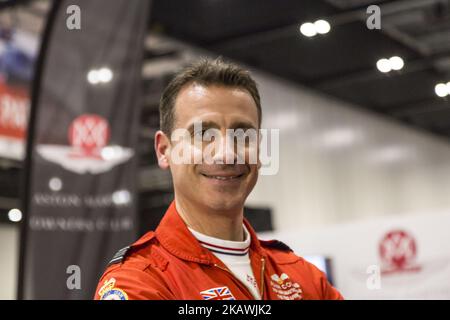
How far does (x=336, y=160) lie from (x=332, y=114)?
11.0 inches

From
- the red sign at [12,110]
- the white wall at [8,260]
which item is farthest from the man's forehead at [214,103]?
the white wall at [8,260]

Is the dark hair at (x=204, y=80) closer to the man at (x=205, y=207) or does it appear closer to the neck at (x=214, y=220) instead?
the man at (x=205, y=207)

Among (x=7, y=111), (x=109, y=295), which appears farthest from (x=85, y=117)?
(x=7, y=111)

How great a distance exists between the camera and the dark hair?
3.51 ft

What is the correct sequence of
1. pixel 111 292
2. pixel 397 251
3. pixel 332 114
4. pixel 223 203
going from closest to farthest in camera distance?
pixel 111 292, pixel 223 203, pixel 332 114, pixel 397 251

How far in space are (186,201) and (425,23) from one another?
4.73ft

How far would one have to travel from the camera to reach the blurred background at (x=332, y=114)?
183 centimetres

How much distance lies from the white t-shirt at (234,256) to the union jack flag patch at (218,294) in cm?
4

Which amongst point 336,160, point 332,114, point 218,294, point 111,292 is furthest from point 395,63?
point 336,160

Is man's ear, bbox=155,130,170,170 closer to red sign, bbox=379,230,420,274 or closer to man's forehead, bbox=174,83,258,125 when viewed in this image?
man's forehead, bbox=174,83,258,125

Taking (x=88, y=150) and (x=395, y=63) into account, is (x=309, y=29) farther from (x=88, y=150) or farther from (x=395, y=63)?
(x=88, y=150)

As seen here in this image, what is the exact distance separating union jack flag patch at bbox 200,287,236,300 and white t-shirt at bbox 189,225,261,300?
44mm

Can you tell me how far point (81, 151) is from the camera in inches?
105

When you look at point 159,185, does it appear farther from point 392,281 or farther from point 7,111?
point 392,281
